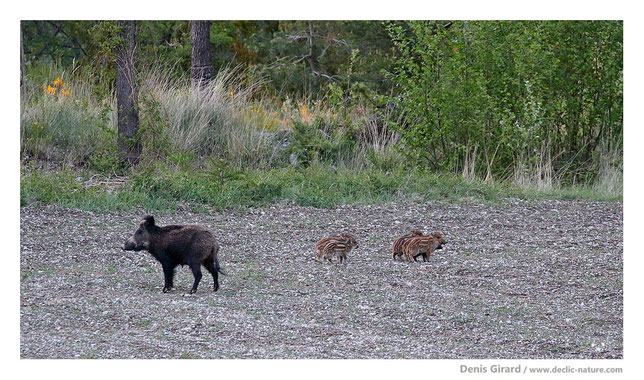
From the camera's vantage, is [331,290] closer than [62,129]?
Yes

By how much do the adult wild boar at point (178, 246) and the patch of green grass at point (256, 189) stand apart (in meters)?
3.09

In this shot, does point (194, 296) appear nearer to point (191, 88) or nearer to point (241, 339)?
point (241, 339)

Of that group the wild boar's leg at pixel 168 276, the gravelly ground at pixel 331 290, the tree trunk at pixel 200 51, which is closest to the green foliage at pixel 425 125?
the tree trunk at pixel 200 51

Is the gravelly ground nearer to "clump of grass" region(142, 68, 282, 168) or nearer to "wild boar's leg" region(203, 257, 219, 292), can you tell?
"wild boar's leg" region(203, 257, 219, 292)

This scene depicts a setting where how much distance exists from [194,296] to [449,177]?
6.42 m

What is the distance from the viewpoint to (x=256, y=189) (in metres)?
10.7

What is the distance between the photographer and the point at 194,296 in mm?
6781

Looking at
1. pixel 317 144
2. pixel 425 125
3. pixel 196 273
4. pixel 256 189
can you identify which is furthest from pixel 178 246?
pixel 425 125

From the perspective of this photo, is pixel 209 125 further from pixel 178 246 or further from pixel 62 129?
pixel 178 246

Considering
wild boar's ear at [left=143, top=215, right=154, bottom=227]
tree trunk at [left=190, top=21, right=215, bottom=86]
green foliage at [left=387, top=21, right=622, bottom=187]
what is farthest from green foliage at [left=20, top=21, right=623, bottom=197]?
wild boar's ear at [left=143, top=215, right=154, bottom=227]

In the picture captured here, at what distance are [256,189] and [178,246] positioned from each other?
3.93 m

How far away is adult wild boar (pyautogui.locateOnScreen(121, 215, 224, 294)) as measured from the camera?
675 cm

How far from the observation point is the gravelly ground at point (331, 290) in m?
5.65

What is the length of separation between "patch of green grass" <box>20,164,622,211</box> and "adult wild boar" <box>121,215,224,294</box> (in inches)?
122
